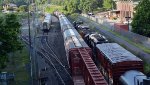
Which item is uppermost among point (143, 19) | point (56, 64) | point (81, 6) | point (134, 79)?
point (81, 6)

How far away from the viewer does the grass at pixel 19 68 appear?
3366 cm

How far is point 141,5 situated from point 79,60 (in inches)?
1025

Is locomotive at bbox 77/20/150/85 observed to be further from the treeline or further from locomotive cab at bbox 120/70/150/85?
the treeline

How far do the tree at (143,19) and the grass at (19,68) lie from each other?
15.9 metres

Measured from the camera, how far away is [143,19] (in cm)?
5038

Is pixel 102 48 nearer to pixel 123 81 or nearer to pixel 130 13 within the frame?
pixel 123 81

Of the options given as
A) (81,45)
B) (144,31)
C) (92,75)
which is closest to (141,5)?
(144,31)

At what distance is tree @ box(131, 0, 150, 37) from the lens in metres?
49.9

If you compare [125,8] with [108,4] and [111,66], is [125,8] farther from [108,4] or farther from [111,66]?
[111,66]

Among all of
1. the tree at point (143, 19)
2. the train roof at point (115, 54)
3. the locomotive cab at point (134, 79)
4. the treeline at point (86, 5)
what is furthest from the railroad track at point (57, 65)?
the treeline at point (86, 5)

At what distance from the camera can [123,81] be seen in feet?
64.6

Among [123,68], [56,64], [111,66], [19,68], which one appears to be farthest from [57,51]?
[123,68]

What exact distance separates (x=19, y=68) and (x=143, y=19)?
1939cm

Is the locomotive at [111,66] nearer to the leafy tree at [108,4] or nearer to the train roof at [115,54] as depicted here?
the train roof at [115,54]
